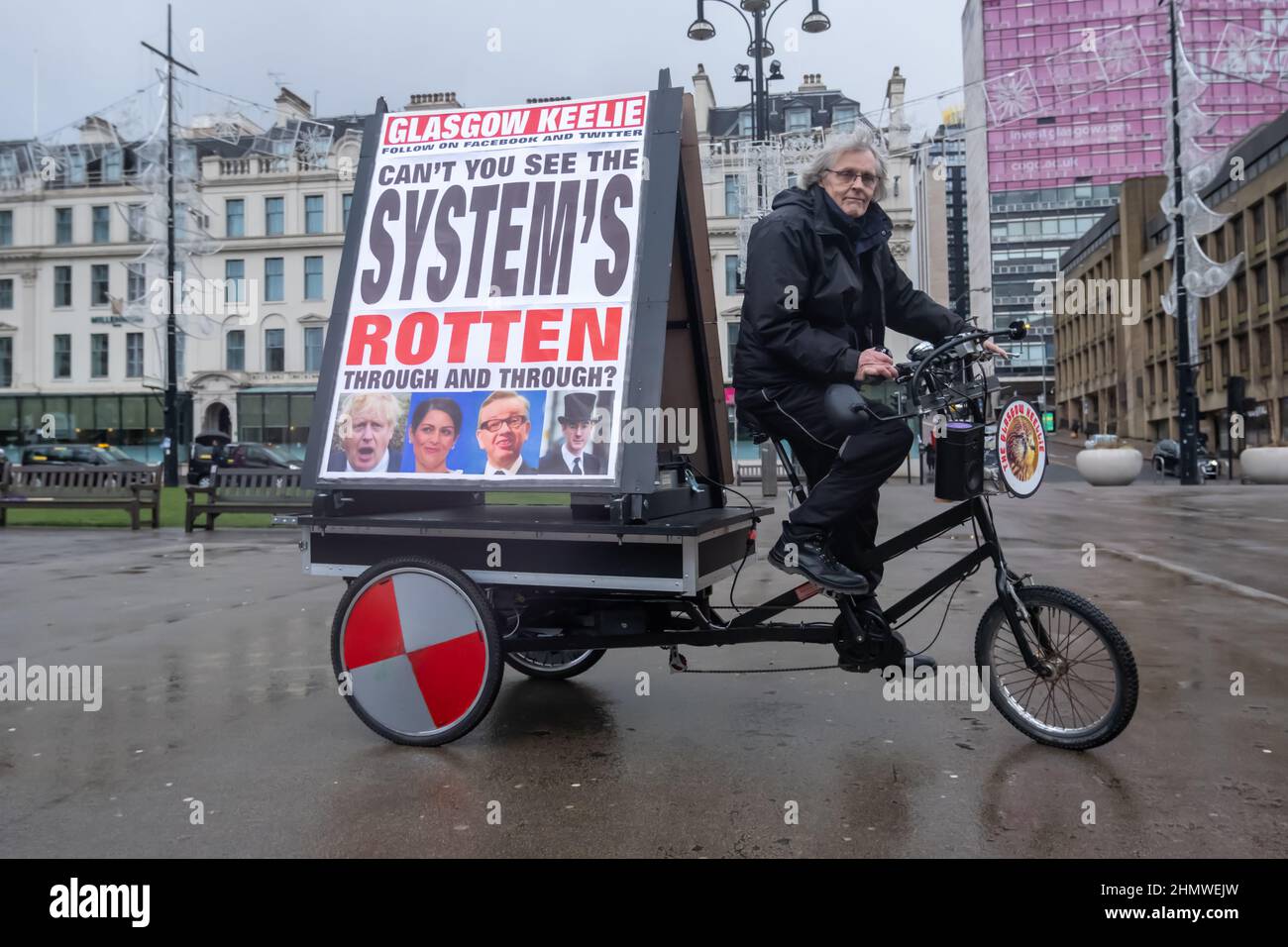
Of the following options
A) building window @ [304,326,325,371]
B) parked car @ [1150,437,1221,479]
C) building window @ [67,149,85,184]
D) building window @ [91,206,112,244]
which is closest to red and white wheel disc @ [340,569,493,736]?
parked car @ [1150,437,1221,479]

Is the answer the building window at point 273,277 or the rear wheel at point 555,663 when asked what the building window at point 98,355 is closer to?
the building window at point 273,277

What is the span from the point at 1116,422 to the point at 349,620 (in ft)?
252

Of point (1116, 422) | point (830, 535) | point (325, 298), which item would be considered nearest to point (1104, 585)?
point (830, 535)

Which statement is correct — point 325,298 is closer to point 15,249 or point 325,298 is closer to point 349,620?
point 15,249

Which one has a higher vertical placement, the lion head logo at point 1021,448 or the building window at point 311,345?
the building window at point 311,345

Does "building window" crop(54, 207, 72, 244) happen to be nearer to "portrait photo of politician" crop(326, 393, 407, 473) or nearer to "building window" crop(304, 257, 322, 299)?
"building window" crop(304, 257, 322, 299)

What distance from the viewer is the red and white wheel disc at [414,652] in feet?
12.5

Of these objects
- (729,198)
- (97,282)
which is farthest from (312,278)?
(729,198)

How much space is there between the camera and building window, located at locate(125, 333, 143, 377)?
161ft

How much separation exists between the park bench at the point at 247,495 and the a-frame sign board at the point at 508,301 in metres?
9.99

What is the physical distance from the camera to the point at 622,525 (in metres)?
3.66

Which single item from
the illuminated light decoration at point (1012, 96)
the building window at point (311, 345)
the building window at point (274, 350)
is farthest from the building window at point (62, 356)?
the illuminated light decoration at point (1012, 96)

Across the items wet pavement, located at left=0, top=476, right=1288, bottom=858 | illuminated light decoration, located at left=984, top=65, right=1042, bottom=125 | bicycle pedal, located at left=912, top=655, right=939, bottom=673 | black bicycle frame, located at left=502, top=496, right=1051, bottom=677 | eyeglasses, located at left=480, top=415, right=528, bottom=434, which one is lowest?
wet pavement, located at left=0, top=476, right=1288, bottom=858

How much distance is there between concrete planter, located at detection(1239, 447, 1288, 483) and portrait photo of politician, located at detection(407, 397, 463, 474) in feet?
89.1
